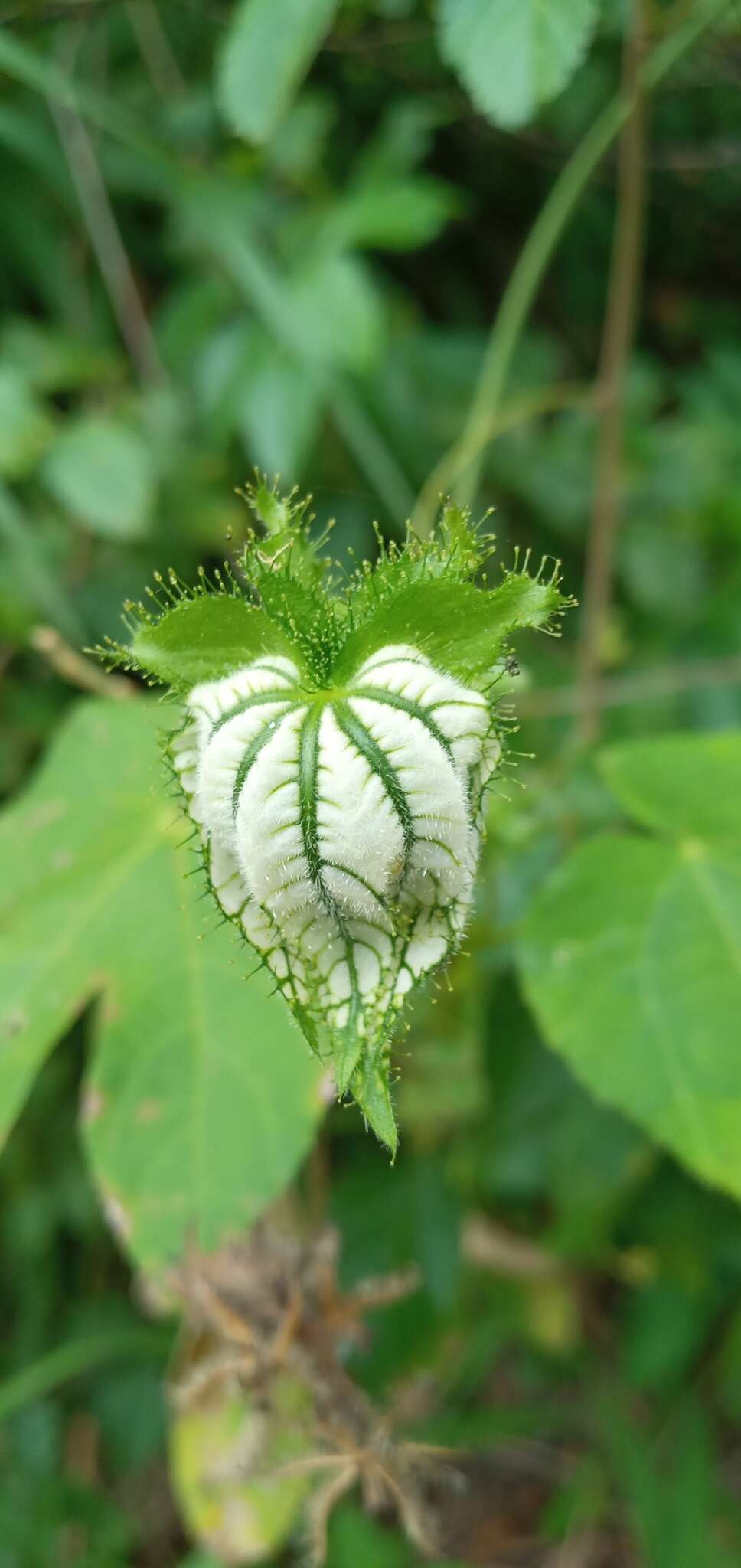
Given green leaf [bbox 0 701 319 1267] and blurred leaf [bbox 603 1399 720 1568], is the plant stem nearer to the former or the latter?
green leaf [bbox 0 701 319 1267]

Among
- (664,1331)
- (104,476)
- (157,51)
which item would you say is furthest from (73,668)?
(664,1331)

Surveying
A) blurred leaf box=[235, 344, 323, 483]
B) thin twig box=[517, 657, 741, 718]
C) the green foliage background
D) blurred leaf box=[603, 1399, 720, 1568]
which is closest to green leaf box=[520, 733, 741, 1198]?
the green foliage background

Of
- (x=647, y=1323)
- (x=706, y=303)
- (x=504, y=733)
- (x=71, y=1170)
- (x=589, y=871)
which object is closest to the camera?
(x=504, y=733)

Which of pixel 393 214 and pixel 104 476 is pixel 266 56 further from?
pixel 104 476

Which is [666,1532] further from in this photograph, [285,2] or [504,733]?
[285,2]

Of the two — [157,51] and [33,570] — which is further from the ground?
[157,51]

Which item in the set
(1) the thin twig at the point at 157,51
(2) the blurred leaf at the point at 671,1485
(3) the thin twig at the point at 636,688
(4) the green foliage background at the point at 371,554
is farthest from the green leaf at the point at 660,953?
(1) the thin twig at the point at 157,51

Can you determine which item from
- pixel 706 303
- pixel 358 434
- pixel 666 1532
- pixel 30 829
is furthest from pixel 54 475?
pixel 666 1532
